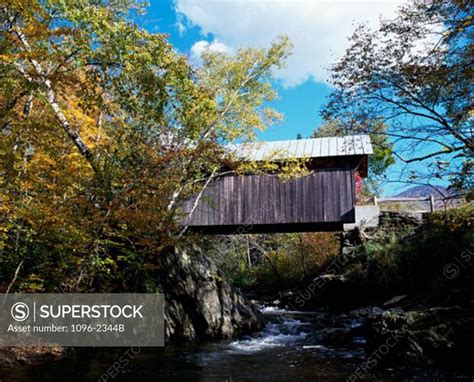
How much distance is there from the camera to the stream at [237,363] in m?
5.48

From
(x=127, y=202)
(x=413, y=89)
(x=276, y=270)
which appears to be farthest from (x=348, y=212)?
(x=127, y=202)

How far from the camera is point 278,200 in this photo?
1505 centimetres

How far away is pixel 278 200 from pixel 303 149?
1991 millimetres

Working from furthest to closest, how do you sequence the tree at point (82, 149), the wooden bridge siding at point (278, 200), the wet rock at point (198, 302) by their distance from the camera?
1. the wooden bridge siding at point (278, 200)
2. the wet rock at point (198, 302)
3. the tree at point (82, 149)

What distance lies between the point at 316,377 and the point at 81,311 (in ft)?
15.2

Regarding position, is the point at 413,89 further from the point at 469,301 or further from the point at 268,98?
the point at 268,98

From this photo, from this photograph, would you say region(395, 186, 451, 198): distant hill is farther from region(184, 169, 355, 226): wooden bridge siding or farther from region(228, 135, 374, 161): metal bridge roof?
region(228, 135, 374, 161): metal bridge roof

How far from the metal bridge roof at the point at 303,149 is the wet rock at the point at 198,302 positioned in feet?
16.1

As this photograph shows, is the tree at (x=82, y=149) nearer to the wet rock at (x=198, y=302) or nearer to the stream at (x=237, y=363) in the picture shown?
the wet rock at (x=198, y=302)

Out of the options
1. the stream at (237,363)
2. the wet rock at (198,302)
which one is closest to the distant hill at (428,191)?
the stream at (237,363)

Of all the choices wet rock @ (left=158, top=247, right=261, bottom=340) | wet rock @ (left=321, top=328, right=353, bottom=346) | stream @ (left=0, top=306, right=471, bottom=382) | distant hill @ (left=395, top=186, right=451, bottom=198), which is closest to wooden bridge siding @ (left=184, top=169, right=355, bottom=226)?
distant hill @ (left=395, top=186, right=451, bottom=198)

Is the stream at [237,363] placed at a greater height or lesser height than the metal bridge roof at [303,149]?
lesser

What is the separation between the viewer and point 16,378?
5277mm

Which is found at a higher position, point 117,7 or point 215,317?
point 117,7
